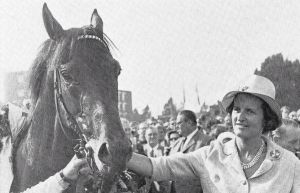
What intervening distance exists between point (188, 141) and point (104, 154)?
153 inches

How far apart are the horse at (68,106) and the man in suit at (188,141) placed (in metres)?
2.55

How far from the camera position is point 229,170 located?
3.39m

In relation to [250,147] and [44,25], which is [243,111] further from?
[44,25]

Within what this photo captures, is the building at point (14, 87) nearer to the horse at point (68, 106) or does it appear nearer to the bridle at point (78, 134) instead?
the horse at point (68, 106)

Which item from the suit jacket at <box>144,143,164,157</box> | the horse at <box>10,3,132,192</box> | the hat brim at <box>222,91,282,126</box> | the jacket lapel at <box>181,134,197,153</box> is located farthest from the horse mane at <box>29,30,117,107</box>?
the suit jacket at <box>144,143,164,157</box>

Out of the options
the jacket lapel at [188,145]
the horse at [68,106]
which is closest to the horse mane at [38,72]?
the horse at [68,106]

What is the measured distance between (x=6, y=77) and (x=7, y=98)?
324 millimetres

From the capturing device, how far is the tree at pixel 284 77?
4003 cm

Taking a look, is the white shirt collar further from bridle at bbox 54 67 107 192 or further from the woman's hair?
→ bridle at bbox 54 67 107 192

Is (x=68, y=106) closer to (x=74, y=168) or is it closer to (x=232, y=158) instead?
(x=74, y=168)

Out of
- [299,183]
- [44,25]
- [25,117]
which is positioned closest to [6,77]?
[25,117]

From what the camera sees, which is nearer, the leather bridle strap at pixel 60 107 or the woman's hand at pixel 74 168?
the woman's hand at pixel 74 168

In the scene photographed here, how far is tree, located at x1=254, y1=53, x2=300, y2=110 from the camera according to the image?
4003 cm

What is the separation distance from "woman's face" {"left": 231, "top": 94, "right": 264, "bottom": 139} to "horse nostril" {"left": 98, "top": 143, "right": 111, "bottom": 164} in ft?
3.43
